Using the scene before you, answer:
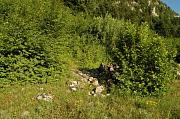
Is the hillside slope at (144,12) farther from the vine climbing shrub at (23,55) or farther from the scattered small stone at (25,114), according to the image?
the scattered small stone at (25,114)

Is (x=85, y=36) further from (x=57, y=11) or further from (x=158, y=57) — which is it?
(x=158, y=57)

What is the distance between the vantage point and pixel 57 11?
638 inches

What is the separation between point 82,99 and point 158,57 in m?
3.16

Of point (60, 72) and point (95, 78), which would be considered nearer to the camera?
point (60, 72)

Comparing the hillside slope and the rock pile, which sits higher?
the rock pile

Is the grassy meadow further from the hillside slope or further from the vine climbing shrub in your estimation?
the hillside slope

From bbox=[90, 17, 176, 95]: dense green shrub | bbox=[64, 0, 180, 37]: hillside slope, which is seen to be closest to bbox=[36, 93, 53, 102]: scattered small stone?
bbox=[90, 17, 176, 95]: dense green shrub

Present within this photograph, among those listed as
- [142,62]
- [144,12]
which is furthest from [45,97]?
[144,12]

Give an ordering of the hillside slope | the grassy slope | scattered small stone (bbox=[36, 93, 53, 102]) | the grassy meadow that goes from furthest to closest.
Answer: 1. the hillside slope
2. scattered small stone (bbox=[36, 93, 53, 102])
3. the grassy meadow
4. the grassy slope

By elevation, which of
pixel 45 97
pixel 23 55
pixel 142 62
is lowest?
pixel 45 97

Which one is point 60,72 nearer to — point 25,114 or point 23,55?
point 23,55

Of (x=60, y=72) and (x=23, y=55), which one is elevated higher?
(x=23, y=55)

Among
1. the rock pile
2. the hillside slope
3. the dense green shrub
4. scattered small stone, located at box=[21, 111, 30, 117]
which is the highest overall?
the dense green shrub

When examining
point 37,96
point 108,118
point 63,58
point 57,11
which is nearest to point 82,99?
point 37,96
